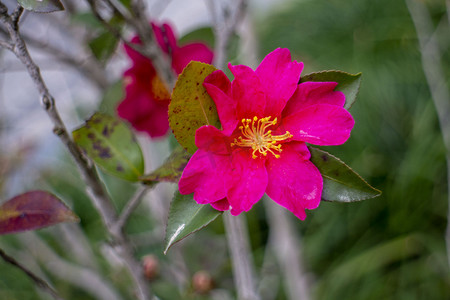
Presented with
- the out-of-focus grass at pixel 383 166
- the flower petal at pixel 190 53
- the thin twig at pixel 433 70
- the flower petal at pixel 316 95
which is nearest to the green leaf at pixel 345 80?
the flower petal at pixel 316 95

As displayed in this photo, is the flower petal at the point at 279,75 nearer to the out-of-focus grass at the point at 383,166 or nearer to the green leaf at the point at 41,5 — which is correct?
the green leaf at the point at 41,5

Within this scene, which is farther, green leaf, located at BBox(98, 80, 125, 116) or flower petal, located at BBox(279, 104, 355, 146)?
green leaf, located at BBox(98, 80, 125, 116)

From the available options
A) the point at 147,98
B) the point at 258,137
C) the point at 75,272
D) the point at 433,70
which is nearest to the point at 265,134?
the point at 258,137

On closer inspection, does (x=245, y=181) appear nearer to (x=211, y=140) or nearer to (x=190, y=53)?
(x=211, y=140)

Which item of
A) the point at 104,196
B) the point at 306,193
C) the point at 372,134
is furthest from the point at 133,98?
the point at 372,134

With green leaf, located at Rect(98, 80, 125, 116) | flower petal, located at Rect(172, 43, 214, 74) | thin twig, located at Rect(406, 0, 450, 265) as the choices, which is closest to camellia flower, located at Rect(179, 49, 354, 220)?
flower petal, located at Rect(172, 43, 214, 74)

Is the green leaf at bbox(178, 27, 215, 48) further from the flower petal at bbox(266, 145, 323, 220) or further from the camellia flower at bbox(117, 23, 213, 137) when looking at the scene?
the flower petal at bbox(266, 145, 323, 220)
